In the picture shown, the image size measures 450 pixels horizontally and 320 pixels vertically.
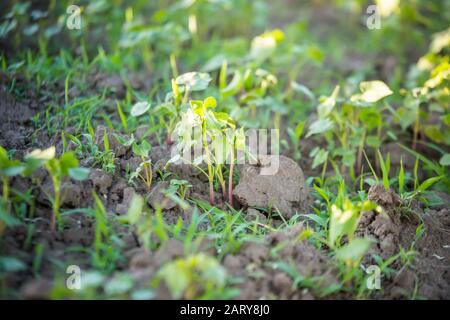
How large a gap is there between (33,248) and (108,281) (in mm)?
367

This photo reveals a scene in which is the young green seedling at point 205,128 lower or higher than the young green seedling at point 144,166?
higher

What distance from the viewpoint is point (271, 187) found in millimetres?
2375

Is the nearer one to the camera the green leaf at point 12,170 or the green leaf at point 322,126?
the green leaf at point 12,170

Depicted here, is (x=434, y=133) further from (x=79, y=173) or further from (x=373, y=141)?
(x=79, y=173)

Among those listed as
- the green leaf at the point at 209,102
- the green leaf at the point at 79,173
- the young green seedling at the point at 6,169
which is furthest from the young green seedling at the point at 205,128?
the young green seedling at the point at 6,169

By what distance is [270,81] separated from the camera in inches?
119

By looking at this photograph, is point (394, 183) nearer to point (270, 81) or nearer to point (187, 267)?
point (270, 81)

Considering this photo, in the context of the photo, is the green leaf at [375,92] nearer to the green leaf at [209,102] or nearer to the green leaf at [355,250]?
the green leaf at [209,102]

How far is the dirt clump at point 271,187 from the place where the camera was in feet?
7.71

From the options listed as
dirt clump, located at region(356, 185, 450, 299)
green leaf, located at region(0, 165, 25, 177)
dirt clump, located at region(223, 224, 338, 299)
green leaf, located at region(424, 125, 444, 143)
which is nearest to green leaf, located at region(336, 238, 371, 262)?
dirt clump, located at region(223, 224, 338, 299)

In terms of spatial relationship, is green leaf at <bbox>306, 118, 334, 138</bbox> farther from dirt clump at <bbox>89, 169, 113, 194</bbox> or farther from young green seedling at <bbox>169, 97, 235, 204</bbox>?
dirt clump at <bbox>89, 169, 113, 194</bbox>

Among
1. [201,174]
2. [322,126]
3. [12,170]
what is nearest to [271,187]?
[201,174]

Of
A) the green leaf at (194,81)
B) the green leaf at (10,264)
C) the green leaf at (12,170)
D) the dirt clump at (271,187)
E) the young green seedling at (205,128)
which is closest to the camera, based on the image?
the green leaf at (10,264)
